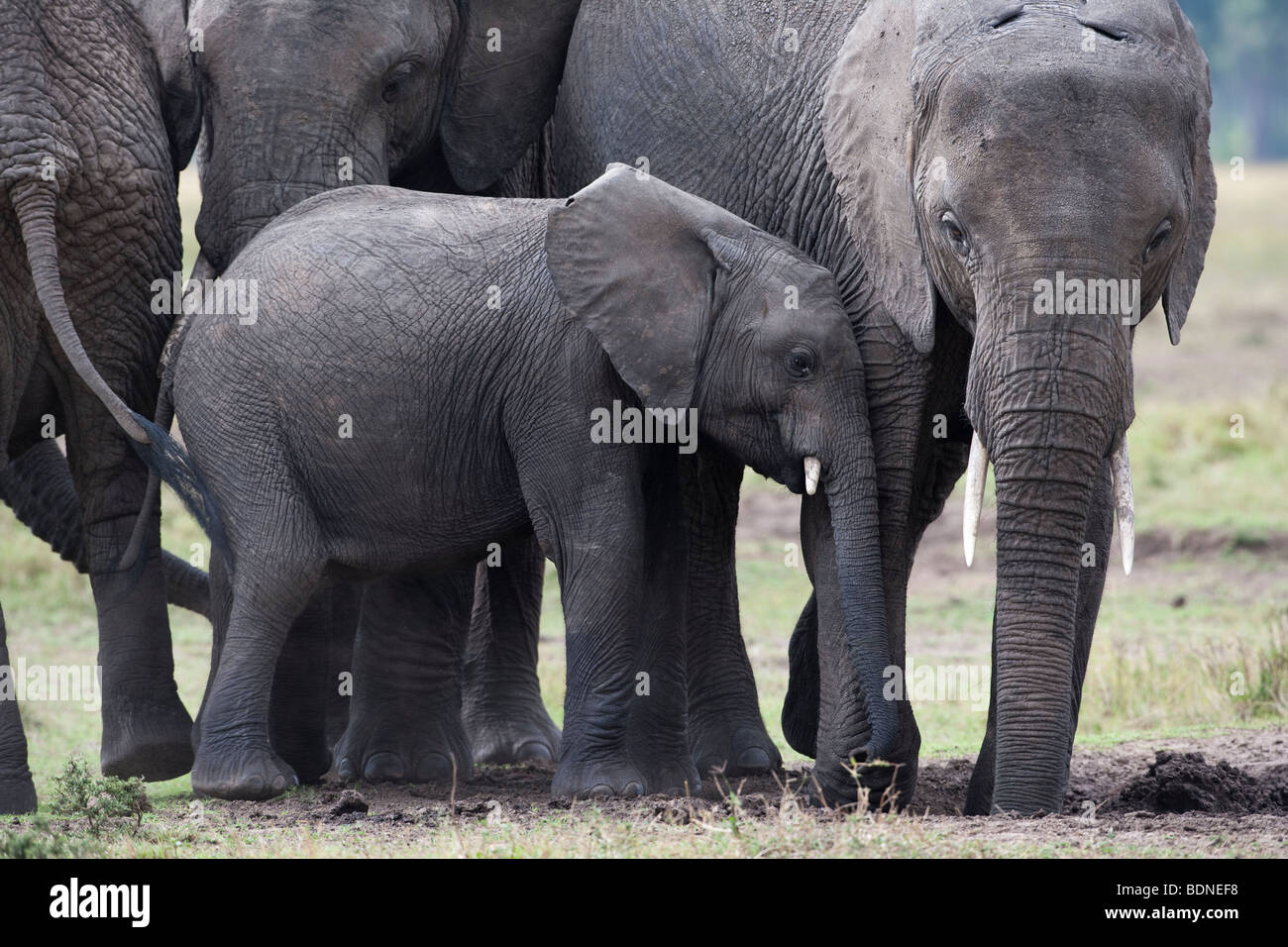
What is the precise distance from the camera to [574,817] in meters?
6.66

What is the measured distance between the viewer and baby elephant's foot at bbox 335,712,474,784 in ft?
26.4

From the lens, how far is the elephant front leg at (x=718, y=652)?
7996 mm

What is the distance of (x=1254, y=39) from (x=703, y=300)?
56922mm

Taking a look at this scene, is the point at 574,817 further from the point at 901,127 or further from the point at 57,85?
the point at 57,85

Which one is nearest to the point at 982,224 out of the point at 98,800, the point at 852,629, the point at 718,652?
the point at 852,629

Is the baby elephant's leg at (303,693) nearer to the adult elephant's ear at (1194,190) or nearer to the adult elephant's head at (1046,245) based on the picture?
the adult elephant's head at (1046,245)

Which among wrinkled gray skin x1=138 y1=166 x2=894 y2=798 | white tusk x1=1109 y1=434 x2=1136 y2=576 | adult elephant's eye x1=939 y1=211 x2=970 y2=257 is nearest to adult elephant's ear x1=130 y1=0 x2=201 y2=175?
wrinkled gray skin x1=138 y1=166 x2=894 y2=798

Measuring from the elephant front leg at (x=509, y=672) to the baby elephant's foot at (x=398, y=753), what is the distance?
2.80 feet

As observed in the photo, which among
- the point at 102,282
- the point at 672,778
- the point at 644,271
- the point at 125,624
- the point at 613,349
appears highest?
the point at 102,282

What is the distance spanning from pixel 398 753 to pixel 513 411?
151 centimetres

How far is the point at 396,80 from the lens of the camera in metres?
8.41

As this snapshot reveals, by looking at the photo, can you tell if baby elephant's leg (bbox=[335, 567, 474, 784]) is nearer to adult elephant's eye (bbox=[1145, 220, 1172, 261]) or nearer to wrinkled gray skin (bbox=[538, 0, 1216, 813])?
wrinkled gray skin (bbox=[538, 0, 1216, 813])

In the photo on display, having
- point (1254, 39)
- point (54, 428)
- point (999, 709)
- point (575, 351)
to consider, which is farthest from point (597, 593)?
point (1254, 39)

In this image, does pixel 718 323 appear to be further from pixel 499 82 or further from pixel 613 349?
pixel 499 82
